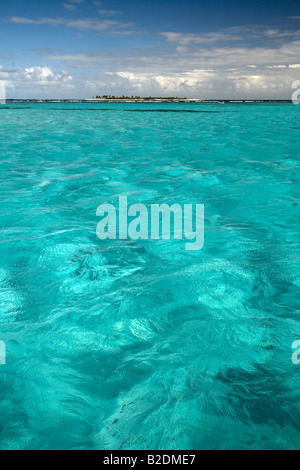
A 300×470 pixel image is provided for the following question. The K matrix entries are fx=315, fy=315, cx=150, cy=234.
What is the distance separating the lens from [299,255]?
5230 millimetres

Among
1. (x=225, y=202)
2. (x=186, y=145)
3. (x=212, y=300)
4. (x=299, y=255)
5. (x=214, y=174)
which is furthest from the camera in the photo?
(x=186, y=145)

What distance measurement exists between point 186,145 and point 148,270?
14511mm

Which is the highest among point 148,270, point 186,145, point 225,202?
point 186,145

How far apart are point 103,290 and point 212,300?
1.48 meters

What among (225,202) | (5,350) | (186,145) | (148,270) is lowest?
(5,350)

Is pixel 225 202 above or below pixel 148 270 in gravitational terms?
above

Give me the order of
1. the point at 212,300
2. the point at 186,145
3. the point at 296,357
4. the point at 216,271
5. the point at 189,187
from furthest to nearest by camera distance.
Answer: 1. the point at 186,145
2. the point at 189,187
3. the point at 216,271
4. the point at 212,300
5. the point at 296,357

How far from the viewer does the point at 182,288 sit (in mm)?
4406

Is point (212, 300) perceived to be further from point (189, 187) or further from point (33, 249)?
point (189, 187)

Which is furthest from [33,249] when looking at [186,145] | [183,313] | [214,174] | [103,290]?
[186,145]

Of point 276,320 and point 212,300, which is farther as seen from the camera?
point 212,300

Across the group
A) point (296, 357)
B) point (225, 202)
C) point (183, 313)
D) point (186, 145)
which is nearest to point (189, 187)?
point (225, 202)

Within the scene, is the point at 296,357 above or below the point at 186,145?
below

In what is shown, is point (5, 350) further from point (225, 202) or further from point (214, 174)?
point (214, 174)
